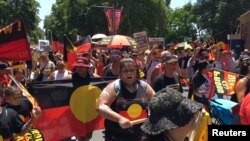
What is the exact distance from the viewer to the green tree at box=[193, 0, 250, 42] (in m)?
56.8

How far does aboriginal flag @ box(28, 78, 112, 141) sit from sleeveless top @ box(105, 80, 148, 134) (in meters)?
2.38

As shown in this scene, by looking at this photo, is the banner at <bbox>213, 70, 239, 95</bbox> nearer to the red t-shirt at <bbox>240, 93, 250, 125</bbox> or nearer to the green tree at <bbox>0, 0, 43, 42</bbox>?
the red t-shirt at <bbox>240, 93, 250, 125</bbox>

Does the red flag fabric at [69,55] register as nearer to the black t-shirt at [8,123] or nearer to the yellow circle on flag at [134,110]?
the black t-shirt at [8,123]

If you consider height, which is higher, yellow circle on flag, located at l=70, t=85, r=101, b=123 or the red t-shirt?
the red t-shirt

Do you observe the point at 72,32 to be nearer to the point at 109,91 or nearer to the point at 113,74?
the point at 113,74

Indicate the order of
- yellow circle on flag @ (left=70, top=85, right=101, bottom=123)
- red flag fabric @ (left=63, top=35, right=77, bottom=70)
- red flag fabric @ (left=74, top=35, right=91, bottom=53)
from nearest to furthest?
yellow circle on flag @ (left=70, top=85, right=101, bottom=123), red flag fabric @ (left=63, top=35, right=77, bottom=70), red flag fabric @ (left=74, top=35, right=91, bottom=53)

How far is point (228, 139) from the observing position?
2686 mm

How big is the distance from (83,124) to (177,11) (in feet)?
381

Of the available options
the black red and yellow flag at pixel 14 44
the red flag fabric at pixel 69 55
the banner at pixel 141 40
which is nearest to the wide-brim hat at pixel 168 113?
the black red and yellow flag at pixel 14 44

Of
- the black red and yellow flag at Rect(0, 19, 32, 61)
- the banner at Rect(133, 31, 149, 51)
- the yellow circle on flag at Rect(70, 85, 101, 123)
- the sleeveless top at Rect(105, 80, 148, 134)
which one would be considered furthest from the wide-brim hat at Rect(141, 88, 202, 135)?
the banner at Rect(133, 31, 149, 51)

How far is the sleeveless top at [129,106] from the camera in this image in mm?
5070

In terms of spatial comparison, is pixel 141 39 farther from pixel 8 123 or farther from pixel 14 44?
pixel 8 123

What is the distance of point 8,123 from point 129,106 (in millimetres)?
1353

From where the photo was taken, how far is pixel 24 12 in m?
72.1
